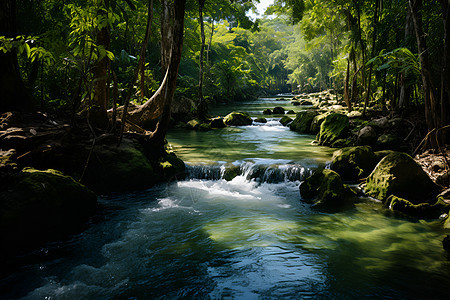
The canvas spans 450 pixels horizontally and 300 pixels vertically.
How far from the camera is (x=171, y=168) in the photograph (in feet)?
28.3

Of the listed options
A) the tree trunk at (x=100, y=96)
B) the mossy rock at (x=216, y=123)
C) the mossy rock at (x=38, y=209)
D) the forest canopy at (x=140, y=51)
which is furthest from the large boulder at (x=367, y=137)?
the mossy rock at (x=216, y=123)

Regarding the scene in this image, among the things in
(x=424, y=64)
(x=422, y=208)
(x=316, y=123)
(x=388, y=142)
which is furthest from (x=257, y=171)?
(x=316, y=123)

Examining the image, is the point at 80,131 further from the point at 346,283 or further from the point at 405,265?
the point at 405,265

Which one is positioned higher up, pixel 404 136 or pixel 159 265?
pixel 404 136

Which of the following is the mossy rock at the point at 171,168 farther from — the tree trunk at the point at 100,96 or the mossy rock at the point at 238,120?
the mossy rock at the point at 238,120

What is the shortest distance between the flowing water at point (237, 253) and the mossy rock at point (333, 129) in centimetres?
512

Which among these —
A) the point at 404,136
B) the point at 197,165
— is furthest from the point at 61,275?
the point at 404,136

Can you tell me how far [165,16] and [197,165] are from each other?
405 inches

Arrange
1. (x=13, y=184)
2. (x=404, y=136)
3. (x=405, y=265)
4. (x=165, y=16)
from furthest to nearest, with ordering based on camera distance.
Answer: (x=165, y=16) → (x=404, y=136) → (x=13, y=184) → (x=405, y=265)

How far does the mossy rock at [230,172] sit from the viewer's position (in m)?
8.64

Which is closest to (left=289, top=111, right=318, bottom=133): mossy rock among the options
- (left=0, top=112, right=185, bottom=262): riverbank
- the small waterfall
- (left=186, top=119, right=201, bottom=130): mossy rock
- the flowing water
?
(left=186, top=119, right=201, bottom=130): mossy rock

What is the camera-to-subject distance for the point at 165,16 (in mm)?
15820

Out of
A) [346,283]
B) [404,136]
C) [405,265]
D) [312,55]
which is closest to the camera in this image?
[346,283]

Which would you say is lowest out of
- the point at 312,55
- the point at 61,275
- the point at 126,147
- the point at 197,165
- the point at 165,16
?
the point at 61,275
